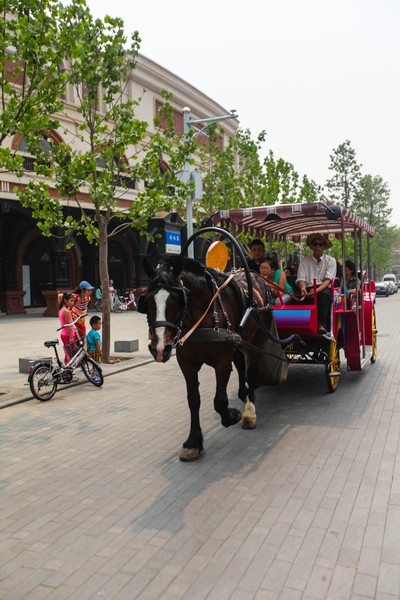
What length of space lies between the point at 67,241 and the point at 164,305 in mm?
23495

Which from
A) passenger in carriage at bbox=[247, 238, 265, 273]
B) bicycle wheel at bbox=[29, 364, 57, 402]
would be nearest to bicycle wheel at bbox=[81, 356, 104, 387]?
bicycle wheel at bbox=[29, 364, 57, 402]

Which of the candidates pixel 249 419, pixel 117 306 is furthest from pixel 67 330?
pixel 117 306

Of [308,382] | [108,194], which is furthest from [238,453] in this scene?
[108,194]

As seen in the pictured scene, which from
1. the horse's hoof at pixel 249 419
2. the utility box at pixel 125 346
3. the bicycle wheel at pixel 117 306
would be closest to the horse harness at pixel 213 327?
the horse's hoof at pixel 249 419

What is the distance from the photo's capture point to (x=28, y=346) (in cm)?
1512

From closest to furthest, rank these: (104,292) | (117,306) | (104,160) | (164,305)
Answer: (164,305) < (104,160) < (104,292) < (117,306)

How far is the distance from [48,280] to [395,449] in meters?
28.8

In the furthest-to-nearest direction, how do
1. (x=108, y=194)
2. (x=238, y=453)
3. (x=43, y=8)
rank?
(x=108, y=194)
(x=43, y=8)
(x=238, y=453)

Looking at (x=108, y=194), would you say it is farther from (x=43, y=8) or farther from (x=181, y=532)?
(x=181, y=532)

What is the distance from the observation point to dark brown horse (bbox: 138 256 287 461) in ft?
15.0

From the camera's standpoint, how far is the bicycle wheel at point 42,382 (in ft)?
26.7

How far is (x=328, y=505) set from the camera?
4.23 meters

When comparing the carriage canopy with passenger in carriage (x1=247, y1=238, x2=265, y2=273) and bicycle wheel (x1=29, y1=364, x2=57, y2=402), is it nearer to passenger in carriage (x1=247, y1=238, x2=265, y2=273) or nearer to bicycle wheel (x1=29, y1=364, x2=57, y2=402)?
passenger in carriage (x1=247, y1=238, x2=265, y2=273)

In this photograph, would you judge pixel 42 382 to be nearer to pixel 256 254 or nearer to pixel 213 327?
pixel 256 254
